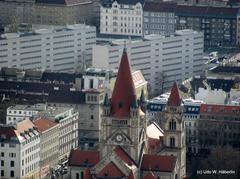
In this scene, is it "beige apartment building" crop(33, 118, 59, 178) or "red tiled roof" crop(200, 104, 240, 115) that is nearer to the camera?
"beige apartment building" crop(33, 118, 59, 178)

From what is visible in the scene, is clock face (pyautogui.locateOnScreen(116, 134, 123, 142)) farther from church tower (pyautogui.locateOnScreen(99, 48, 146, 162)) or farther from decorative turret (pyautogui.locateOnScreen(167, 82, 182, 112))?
decorative turret (pyautogui.locateOnScreen(167, 82, 182, 112))

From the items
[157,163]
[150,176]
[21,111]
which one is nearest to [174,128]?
[157,163]

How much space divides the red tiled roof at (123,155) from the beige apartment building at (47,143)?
36.2 feet

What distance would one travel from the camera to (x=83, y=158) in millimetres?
150875

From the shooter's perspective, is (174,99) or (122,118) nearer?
(122,118)

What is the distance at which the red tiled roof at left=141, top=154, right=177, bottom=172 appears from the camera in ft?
493

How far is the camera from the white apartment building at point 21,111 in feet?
545

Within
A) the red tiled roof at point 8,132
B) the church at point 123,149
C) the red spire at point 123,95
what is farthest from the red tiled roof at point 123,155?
the red tiled roof at point 8,132

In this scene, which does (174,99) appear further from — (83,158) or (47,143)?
(47,143)

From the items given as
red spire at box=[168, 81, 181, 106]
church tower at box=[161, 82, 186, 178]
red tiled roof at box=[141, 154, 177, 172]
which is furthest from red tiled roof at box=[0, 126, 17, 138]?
red spire at box=[168, 81, 181, 106]

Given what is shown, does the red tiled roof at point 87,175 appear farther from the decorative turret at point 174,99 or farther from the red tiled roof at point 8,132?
the decorative turret at point 174,99

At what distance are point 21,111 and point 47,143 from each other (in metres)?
7.52

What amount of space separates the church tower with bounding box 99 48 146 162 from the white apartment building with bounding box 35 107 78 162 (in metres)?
14.5

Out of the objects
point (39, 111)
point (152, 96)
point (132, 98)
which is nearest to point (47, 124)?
point (39, 111)
